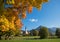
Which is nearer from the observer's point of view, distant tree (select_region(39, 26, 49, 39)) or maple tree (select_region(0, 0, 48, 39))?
maple tree (select_region(0, 0, 48, 39))

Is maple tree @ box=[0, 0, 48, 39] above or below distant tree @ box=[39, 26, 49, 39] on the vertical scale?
below

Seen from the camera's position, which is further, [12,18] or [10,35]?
[10,35]

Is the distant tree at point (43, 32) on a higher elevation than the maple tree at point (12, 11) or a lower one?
higher

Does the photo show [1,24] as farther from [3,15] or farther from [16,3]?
[16,3]

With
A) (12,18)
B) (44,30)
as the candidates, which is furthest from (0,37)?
(12,18)

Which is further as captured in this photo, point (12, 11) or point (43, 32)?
point (43, 32)

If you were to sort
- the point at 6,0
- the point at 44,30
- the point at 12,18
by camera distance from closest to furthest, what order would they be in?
the point at 6,0, the point at 12,18, the point at 44,30

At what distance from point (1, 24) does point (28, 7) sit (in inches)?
68.0

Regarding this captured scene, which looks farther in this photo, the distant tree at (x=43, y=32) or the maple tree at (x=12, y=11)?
the distant tree at (x=43, y=32)

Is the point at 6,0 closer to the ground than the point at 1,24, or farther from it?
farther from it

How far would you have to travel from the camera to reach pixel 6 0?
11133 mm

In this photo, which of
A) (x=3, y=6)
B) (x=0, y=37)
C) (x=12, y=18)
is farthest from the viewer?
→ (x=0, y=37)

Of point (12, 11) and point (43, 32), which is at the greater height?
point (43, 32)

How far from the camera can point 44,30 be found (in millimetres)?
76000
